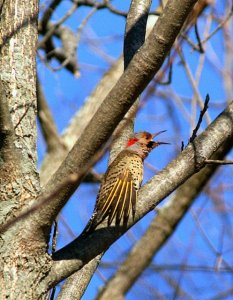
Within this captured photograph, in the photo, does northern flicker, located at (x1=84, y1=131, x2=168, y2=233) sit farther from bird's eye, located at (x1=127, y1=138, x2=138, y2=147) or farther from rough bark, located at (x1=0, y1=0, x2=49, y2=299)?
rough bark, located at (x1=0, y1=0, x2=49, y2=299)

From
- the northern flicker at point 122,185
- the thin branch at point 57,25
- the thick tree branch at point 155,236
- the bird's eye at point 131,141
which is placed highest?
the thin branch at point 57,25

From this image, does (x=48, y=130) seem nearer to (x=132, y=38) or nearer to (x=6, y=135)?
(x=132, y=38)

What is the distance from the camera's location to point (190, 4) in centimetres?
272

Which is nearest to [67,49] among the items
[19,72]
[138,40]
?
[138,40]

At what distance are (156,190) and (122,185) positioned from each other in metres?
0.48

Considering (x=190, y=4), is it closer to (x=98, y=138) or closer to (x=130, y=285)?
(x=98, y=138)

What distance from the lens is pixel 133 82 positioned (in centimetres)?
275

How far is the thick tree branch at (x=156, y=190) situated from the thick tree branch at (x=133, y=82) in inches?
16.9

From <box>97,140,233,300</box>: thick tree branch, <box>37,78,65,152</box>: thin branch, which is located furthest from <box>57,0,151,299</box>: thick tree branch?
<box>37,78,65,152</box>: thin branch

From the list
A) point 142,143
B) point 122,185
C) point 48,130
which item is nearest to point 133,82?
point 122,185

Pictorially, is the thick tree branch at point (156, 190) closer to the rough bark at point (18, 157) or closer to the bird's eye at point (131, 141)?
the rough bark at point (18, 157)

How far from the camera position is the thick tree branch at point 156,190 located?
310 centimetres

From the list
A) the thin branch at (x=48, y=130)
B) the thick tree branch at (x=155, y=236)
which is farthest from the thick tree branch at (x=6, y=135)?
the thin branch at (x=48, y=130)

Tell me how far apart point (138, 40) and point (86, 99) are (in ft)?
15.9
